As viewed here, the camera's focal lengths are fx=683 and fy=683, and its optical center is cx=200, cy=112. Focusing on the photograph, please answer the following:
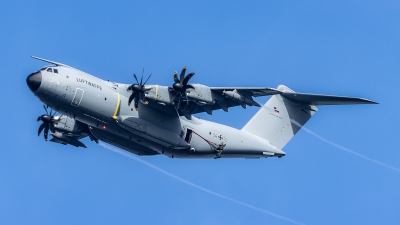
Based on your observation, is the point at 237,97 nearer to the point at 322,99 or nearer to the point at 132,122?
the point at 322,99

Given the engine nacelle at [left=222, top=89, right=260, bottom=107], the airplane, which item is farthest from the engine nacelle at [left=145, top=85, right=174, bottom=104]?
the engine nacelle at [left=222, top=89, right=260, bottom=107]

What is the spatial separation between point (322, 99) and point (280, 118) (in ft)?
8.11

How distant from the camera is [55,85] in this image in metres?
22.4

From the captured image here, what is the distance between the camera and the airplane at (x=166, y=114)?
2281cm

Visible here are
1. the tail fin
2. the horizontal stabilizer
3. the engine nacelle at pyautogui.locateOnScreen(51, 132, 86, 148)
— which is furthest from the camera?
the engine nacelle at pyautogui.locateOnScreen(51, 132, 86, 148)

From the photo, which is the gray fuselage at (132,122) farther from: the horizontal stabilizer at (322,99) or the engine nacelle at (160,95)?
the horizontal stabilizer at (322,99)

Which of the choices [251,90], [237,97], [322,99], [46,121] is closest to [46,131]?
[46,121]

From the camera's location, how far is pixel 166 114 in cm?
2458

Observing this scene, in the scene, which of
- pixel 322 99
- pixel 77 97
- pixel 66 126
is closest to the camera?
pixel 77 97

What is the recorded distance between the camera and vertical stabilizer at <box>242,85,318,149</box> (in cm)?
2728

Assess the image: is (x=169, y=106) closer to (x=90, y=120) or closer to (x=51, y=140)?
(x=90, y=120)

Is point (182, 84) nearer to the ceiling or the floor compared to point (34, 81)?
nearer to the ceiling

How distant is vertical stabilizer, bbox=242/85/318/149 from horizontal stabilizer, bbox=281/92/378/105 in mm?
484

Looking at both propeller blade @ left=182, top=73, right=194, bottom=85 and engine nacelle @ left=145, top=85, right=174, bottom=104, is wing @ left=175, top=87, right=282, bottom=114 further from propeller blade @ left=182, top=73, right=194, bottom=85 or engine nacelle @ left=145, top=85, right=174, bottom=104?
propeller blade @ left=182, top=73, right=194, bottom=85
